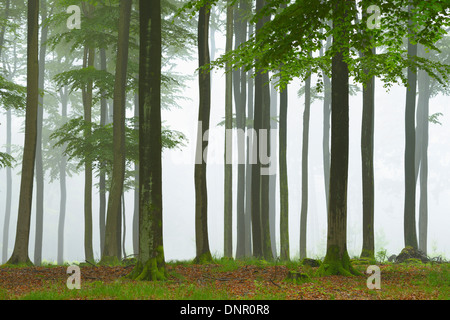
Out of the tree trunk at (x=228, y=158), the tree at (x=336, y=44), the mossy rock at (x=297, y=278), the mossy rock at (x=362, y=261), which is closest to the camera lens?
the mossy rock at (x=297, y=278)

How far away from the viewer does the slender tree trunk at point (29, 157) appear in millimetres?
13758

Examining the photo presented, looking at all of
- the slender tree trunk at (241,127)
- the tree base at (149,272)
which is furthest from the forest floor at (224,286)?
the slender tree trunk at (241,127)

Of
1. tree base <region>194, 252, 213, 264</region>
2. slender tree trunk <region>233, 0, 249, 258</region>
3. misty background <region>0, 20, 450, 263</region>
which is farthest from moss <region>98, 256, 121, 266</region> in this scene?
misty background <region>0, 20, 450, 263</region>

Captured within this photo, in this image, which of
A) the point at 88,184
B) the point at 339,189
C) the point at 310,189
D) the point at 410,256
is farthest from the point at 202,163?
the point at 310,189

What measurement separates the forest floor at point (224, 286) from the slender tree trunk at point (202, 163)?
8.16ft

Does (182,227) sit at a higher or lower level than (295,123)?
lower

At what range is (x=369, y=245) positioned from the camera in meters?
15.3

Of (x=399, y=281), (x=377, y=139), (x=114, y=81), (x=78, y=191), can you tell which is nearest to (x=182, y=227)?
(x=78, y=191)

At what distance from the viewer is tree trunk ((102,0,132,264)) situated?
15406mm

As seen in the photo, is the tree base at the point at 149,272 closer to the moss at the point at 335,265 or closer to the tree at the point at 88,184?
the moss at the point at 335,265

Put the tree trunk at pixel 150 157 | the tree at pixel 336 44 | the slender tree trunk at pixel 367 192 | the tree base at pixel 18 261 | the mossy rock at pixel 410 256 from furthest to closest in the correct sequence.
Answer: the mossy rock at pixel 410 256, the slender tree trunk at pixel 367 192, the tree base at pixel 18 261, the tree at pixel 336 44, the tree trunk at pixel 150 157

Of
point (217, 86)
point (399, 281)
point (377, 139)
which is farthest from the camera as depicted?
point (217, 86)
